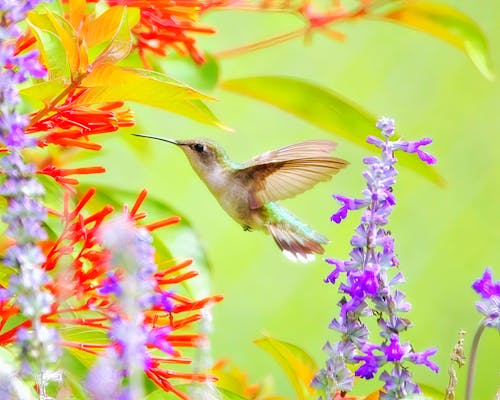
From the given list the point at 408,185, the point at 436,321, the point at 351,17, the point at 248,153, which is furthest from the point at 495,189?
the point at 351,17

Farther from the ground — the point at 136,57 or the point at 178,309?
the point at 136,57

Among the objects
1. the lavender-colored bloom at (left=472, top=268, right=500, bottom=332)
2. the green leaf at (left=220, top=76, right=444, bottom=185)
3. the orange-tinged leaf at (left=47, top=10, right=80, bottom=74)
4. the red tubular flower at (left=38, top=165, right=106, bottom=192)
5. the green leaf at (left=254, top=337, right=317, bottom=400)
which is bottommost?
the green leaf at (left=254, top=337, right=317, bottom=400)

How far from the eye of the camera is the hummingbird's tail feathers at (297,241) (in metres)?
1.30

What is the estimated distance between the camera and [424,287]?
13.1 feet

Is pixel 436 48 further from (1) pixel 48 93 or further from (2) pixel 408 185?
(1) pixel 48 93

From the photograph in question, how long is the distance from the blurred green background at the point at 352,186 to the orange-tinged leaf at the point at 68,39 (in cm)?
245

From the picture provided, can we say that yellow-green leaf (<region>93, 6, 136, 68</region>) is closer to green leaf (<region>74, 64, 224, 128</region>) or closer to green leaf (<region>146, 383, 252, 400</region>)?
green leaf (<region>74, 64, 224, 128</region>)

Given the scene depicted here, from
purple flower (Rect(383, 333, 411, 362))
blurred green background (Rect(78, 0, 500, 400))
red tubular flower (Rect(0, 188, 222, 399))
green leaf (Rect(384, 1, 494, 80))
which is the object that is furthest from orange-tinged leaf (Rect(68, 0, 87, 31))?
blurred green background (Rect(78, 0, 500, 400))

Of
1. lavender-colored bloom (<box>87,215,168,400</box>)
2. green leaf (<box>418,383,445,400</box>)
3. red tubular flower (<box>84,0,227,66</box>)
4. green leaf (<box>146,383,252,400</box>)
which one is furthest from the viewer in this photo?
red tubular flower (<box>84,0,227,66</box>)

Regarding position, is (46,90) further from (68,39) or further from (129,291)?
(129,291)

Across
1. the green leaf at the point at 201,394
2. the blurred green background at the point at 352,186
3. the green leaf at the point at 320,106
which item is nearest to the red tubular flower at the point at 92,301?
the green leaf at the point at 201,394

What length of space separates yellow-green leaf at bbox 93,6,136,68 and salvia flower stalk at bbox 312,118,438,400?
0.23 metres

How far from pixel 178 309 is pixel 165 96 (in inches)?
6.6

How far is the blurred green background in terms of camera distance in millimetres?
3609
